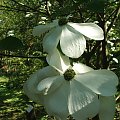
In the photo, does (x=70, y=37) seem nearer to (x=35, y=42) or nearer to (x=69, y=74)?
(x=69, y=74)

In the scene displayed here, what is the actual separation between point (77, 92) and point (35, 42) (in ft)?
12.9

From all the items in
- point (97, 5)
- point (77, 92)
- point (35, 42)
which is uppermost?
point (97, 5)

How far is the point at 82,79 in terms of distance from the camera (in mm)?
683

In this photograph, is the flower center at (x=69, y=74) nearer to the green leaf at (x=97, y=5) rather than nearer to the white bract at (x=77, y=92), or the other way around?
the white bract at (x=77, y=92)

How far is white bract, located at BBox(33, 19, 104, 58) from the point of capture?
2.30 feet

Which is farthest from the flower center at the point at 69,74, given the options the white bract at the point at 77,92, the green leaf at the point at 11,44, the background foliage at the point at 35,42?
the green leaf at the point at 11,44

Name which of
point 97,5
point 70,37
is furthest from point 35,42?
point 70,37

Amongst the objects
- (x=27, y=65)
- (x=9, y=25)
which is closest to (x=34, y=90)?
(x=27, y=65)

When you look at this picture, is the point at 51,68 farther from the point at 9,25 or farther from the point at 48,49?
the point at 9,25

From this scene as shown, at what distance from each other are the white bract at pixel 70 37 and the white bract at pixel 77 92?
2cm

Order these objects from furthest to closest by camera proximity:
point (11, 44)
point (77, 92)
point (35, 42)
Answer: point (35, 42) → point (11, 44) → point (77, 92)

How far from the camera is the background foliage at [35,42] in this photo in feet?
3.11

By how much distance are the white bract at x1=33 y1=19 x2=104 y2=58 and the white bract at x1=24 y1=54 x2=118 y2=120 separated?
2 cm

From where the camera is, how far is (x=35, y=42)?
4.58 meters
